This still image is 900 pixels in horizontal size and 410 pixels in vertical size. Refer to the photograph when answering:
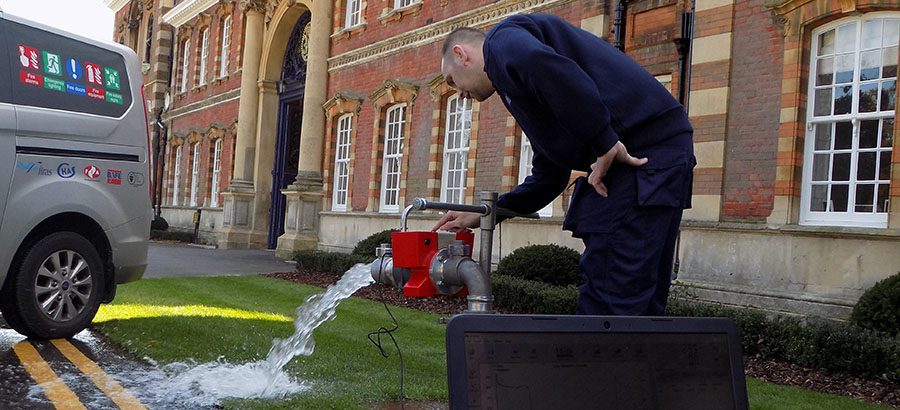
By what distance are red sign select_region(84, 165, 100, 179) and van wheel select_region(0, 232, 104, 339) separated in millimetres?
525

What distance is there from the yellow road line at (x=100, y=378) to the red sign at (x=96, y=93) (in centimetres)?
214

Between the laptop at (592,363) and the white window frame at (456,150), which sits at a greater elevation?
the white window frame at (456,150)

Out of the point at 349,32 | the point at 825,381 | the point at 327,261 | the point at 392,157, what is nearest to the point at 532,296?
the point at 825,381

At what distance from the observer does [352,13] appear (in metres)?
21.2

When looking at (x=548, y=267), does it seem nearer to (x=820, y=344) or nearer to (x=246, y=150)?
(x=820, y=344)

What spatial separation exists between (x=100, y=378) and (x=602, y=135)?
4387 millimetres

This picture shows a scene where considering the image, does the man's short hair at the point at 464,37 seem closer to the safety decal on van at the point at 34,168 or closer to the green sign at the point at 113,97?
the safety decal on van at the point at 34,168

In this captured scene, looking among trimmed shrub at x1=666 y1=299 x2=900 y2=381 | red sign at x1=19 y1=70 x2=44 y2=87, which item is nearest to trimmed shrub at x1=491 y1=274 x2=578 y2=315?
trimmed shrub at x1=666 y1=299 x2=900 y2=381

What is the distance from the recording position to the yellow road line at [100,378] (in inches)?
195

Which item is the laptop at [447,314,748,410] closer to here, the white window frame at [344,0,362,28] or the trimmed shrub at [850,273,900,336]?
the trimmed shrub at [850,273,900,336]

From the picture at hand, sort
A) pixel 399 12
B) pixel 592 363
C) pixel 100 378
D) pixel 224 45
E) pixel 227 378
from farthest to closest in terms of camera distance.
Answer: pixel 224 45, pixel 399 12, pixel 227 378, pixel 100 378, pixel 592 363

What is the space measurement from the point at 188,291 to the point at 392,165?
8190 mm

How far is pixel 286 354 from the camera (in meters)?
6.04

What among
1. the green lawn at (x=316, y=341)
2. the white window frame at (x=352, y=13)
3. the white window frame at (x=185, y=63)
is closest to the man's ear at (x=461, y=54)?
the green lawn at (x=316, y=341)
